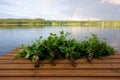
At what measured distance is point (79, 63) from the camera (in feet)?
16.4

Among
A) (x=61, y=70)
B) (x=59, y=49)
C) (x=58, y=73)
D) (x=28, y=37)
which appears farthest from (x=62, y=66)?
(x=28, y=37)

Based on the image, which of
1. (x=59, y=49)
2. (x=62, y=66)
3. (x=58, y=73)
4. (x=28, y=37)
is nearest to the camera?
(x=58, y=73)

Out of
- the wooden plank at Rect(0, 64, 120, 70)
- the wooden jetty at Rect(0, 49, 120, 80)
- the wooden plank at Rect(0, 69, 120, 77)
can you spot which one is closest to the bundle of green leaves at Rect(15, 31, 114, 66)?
the wooden jetty at Rect(0, 49, 120, 80)

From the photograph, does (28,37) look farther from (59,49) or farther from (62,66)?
(62,66)

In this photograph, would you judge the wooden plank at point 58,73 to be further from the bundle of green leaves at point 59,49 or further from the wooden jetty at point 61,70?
the bundle of green leaves at point 59,49

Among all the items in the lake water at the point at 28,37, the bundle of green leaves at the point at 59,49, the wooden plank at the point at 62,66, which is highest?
the bundle of green leaves at the point at 59,49

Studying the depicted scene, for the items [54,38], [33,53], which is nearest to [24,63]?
[33,53]

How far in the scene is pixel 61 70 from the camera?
177 inches

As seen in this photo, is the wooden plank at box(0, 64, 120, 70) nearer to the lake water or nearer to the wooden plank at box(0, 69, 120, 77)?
the wooden plank at box(0, 69, 120, 77)

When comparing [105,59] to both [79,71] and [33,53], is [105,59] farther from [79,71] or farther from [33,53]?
[33,53]

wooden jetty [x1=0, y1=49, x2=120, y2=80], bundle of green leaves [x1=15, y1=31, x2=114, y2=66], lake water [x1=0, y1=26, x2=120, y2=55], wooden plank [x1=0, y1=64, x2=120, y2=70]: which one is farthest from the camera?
lake water [x1=0, y1=26, x2=120, y2=55]

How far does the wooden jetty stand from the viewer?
4132 millimetres

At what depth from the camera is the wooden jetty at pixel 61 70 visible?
4132mm

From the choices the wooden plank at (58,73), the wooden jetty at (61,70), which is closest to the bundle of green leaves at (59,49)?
the wooden jetty at (61,70)
